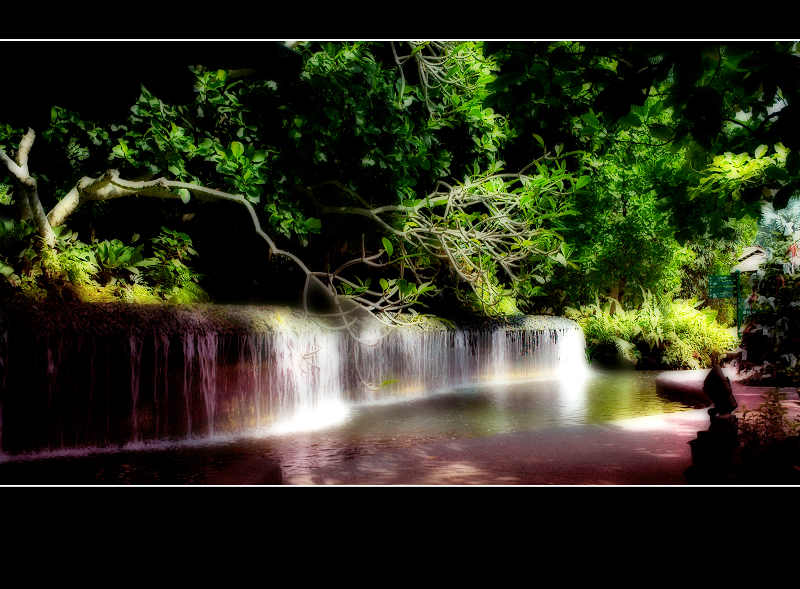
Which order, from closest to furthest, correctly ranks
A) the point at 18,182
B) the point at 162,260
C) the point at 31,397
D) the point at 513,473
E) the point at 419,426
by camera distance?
the point at 513,473, the point at 31,397, the point at 18,182, the point at 419,426, the point at 162,260

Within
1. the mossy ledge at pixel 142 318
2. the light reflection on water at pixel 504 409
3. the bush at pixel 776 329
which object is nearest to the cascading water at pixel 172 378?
the mossy ledge at pixel 142 318

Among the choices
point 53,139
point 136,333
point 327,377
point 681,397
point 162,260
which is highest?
point 53,139

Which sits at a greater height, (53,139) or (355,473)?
(53,139)

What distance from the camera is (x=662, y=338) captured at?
13.2m

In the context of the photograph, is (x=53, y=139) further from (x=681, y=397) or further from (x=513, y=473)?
(x=681, y=397)

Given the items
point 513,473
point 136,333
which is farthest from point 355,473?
point 136,333

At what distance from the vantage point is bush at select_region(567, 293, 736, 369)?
13.0 metres

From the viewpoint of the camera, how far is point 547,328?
40.4ft

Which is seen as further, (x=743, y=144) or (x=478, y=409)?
(x=478, y=409)

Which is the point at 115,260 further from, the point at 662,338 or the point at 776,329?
the point at 662,338

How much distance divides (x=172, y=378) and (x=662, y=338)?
36.0 feet

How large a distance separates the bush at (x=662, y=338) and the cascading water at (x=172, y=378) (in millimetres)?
6874

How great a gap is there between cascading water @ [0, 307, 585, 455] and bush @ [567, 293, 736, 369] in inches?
271

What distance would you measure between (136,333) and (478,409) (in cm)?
443
